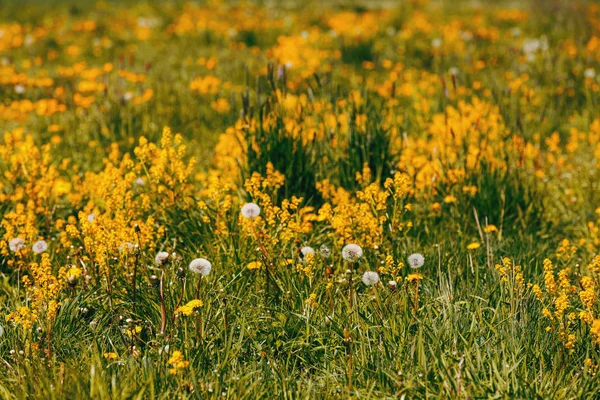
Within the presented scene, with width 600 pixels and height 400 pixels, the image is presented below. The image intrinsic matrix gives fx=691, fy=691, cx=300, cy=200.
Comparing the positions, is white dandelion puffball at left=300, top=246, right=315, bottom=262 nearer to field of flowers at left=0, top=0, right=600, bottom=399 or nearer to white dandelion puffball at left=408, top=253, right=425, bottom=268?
field of flowers at left=0, top=0, right=600, bottom=399

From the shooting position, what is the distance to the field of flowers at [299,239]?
8.38 feet

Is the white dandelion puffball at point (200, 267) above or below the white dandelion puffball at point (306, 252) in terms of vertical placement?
above

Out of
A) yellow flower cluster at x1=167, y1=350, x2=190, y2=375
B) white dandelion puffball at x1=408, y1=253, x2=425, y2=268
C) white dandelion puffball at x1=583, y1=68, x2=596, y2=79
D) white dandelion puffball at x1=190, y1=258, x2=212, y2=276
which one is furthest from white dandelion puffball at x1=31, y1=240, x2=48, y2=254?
white dandelion puffball at x1=583, y1=68, x2=596, y2=79

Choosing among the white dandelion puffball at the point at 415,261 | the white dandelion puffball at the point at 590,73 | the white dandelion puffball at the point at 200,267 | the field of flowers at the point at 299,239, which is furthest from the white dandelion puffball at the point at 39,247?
Answer: the white dandelion puffball at the point at 590,73

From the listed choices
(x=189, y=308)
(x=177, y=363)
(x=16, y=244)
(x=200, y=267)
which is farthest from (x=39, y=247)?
(x=177, y=363)

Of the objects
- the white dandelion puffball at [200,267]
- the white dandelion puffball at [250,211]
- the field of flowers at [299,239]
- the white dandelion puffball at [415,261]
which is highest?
the white dandelion puffball at [250,211]

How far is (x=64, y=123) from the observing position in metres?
5.66

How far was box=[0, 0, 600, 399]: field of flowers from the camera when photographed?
2553 millimetres

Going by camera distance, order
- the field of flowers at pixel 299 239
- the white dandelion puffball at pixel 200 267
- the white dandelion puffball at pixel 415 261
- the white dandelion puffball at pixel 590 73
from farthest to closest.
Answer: the white dandelion puffball at pixel 590 73 → the white dandelion puffball at pixel 415 261 → the white dandelion puffball at pixel 200 267 → the field of flowers at pixel 299 239

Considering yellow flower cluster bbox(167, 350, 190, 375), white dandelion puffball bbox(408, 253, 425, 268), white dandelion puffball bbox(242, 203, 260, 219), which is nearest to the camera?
yellow flower cluster bbox(167, 350, 190, 375)

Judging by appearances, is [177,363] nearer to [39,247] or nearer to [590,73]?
[39,247]

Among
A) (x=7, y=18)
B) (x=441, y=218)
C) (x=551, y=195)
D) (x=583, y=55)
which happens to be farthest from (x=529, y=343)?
(x=7, y=18)

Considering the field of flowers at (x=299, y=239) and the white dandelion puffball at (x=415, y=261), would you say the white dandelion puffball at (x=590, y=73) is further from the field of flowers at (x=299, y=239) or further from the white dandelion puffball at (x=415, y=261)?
the white dandelion puffball at (x=415, y=261)

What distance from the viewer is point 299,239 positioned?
137 inches
